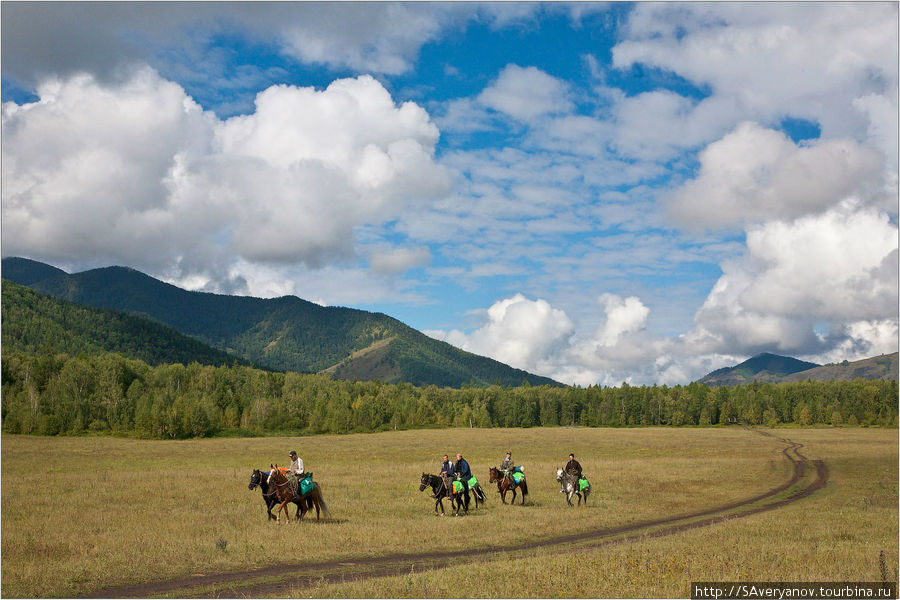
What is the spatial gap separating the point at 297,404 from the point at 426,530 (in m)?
135

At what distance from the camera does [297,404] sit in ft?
506

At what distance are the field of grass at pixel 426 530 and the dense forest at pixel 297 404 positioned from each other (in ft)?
243

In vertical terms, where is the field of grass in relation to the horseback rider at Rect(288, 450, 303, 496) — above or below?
below

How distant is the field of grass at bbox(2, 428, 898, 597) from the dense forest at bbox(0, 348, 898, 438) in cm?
7406

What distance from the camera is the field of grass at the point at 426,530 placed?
1630 cm

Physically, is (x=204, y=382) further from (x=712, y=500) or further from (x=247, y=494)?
(x=712, y=500)

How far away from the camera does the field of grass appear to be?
16.3m

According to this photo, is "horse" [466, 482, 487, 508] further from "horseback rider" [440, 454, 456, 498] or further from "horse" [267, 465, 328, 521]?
"horse" [267, 465, 328, 521]

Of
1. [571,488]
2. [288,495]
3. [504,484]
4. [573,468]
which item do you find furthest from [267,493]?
[573,468]

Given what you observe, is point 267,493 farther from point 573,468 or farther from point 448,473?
point 573,468

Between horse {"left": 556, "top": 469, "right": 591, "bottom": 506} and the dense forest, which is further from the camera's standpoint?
the dense forest

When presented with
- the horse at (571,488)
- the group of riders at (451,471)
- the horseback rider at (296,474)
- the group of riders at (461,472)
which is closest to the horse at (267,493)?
the horseback rider at (296,474)

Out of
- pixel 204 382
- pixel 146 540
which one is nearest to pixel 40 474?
pixel 146 540

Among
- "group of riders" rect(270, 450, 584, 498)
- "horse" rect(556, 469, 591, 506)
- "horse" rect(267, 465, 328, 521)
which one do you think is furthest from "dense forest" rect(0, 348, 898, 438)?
"horse" rect(556, 469, 591, 506)
